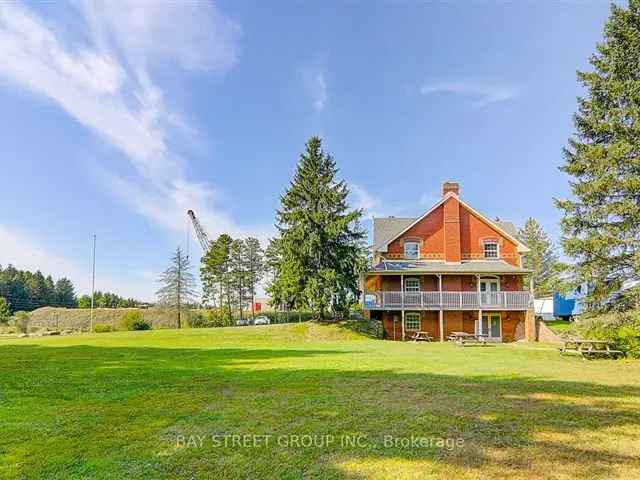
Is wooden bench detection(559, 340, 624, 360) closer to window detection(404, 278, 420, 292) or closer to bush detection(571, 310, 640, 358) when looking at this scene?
bush detection(571, 310, 640, 358)

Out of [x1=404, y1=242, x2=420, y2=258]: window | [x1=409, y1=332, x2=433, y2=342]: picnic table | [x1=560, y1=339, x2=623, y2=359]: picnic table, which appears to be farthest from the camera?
[x1=404, y1=242, x2=420, y2=258]: window

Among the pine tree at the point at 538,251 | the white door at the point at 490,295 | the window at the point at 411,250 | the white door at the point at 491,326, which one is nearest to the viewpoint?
the white door at the point at 490,295

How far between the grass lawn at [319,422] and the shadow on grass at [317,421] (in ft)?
0.07

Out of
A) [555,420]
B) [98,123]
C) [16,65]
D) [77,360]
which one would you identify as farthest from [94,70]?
[555,420]

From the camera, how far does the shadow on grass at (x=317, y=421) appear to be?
13.4 ft

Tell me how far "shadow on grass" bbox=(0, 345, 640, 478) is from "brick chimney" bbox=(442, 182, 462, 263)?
62.8ft

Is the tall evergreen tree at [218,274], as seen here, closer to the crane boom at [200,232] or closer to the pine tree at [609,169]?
the crane boom at [200,232]

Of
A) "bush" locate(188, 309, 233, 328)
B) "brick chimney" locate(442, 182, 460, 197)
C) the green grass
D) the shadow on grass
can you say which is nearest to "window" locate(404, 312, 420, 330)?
the green grass

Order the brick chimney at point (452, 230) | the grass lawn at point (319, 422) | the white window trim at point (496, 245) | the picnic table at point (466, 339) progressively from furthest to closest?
the white window trim at point (496, 245)
the brick chimney at point (452, 230)
the picnic table at point (466, 339)
the grass lawn at point (319, 422)

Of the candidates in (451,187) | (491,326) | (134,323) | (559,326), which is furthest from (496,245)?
(134,323)

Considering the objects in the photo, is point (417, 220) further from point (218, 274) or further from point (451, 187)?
point (218, 274)

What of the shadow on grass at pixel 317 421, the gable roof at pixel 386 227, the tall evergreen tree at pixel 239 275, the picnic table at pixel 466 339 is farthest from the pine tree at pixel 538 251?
the shadow on grass at pixel 317 421

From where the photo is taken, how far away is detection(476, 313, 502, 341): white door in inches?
1029

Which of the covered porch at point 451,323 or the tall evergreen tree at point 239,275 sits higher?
the tall evergreen tree at point 239,275
